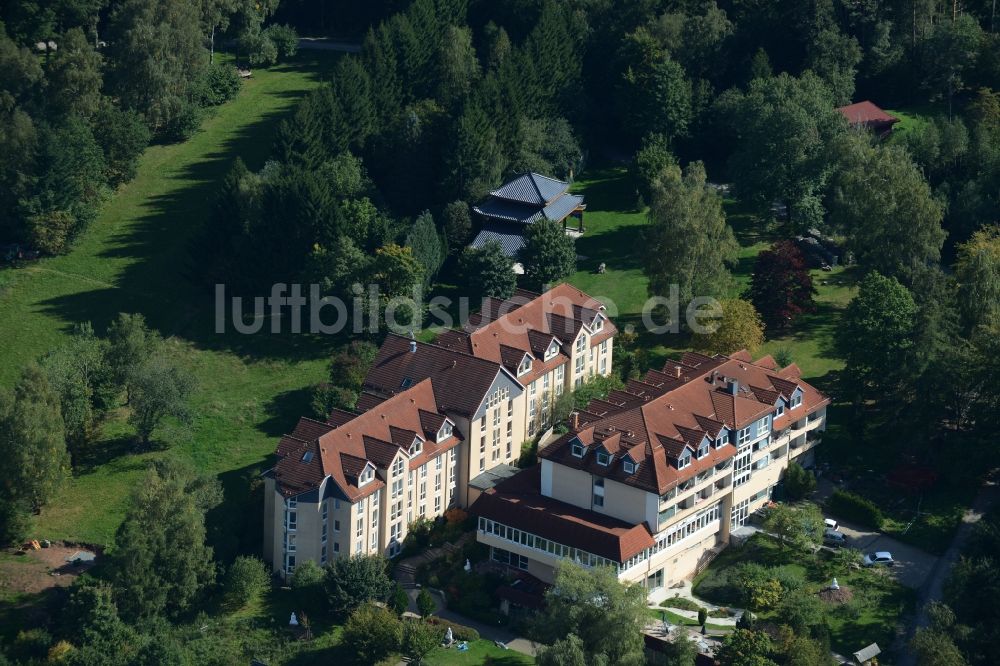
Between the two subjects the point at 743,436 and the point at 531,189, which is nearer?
the point at 743,436

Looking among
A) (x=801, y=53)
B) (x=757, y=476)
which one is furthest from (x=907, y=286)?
(x=801, y=53)

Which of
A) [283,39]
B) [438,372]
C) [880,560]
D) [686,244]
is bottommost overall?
[880,560]

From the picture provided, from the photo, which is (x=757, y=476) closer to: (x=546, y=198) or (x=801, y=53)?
(x=546, y=198)

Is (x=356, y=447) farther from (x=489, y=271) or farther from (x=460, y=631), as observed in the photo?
(x=489, y=271)

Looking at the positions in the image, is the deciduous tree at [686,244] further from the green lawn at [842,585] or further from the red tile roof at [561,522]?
the red tile roof at [561,522]

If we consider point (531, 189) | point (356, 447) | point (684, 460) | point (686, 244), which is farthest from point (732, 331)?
point (356, 447)

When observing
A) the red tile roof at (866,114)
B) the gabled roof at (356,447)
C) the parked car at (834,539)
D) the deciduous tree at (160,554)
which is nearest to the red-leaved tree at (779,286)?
the red tile roof at (866,114)
